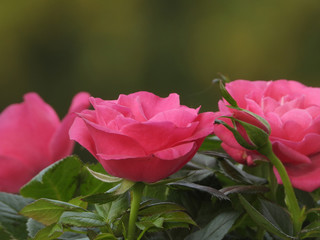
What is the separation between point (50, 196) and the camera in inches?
8.2

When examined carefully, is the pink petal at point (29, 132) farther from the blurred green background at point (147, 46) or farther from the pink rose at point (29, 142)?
the blurred green background at point (147, 46)

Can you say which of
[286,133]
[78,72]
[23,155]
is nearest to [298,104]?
[286,133]

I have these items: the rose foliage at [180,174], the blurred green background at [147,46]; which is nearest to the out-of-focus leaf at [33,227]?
the rose foliage at [180,174]

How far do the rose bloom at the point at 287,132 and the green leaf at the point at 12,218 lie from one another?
0.26ft

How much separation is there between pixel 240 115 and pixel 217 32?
1.58 m

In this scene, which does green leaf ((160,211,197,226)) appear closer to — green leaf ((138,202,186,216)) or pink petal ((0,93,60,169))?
green leaf ((138,202,186,216))

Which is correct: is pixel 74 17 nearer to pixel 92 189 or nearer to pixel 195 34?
pixel 195 34

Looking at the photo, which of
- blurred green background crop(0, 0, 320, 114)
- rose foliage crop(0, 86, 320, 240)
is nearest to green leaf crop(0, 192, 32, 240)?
rose foliage crop(0, 86, 320, 240)

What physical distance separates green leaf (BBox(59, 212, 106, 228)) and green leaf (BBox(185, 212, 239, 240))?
31 millimetres

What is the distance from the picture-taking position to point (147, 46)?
5.63 ft

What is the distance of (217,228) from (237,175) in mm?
35

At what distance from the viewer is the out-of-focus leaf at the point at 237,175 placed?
20 centimetres

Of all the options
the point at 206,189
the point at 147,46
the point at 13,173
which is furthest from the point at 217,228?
the point at 147,46

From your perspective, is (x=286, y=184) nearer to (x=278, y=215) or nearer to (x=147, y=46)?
(x=278, y=215)
